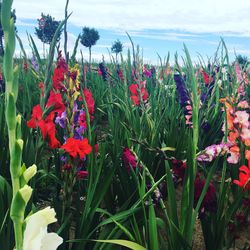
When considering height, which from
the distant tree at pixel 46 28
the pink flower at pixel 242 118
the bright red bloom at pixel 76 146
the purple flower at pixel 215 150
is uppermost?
the distant tree at pixel 46 28

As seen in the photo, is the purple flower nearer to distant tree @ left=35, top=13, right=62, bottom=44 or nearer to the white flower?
the white flower

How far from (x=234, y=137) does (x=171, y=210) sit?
479 millimetres

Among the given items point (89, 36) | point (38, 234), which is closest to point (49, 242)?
point (38, 234)

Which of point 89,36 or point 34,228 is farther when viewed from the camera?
point 89,36

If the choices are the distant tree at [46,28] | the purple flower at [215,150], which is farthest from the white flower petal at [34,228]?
the distant tree at [46,28]

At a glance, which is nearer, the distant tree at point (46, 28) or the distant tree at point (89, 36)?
the distant tree at point (46, 28)

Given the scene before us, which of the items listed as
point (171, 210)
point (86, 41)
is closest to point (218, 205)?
point (171, 210)

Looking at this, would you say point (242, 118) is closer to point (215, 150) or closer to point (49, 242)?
point (215, 150)

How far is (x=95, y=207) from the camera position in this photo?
147cm

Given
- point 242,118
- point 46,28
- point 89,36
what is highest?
point 89,36

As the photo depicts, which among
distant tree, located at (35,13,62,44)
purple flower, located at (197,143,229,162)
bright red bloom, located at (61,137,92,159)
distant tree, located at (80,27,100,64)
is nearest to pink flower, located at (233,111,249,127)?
purple flower, located at (197,143,229,162)

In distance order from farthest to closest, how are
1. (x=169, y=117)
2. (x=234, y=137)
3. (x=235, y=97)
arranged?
1. (x=169, y=117)
2. (x=235, y=97)
3. (x=234, y=137)

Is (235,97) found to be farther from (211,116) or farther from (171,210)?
(211,116)

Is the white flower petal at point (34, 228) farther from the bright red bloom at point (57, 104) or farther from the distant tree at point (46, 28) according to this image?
the distant tree at point (46, 28)
